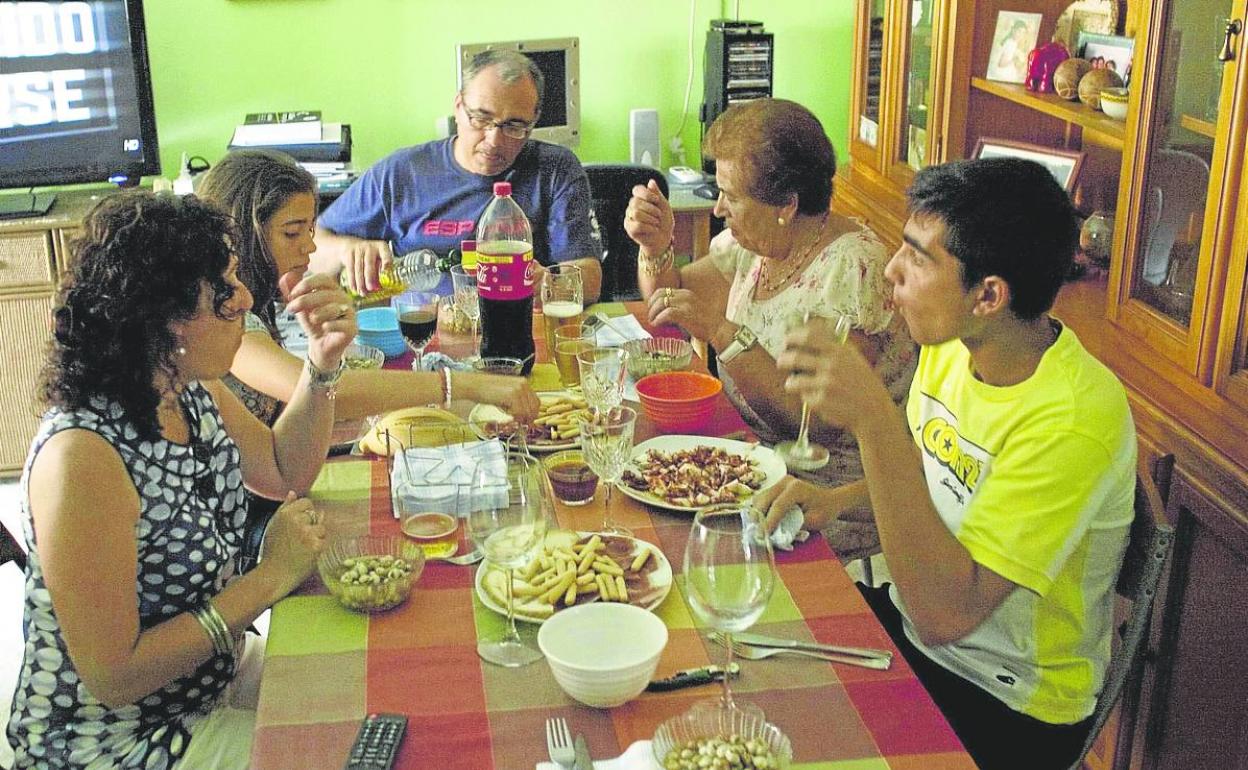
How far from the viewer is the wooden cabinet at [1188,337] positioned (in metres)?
1.92

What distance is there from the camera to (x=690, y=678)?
137 centimetres

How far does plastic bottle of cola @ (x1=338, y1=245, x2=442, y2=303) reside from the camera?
2764 mm

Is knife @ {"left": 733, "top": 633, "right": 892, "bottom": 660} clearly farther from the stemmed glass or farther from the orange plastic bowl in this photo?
the stemmed glass

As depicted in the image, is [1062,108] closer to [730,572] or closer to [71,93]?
[730,572]

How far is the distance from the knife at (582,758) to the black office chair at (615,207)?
244cm

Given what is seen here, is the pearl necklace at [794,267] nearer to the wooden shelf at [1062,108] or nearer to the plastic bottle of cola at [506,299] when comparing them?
the plastic bottle of cola at [506,299]

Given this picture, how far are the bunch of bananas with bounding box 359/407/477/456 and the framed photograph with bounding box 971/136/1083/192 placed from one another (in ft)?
4.67

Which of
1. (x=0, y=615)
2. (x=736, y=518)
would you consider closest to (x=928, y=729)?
(x=736, y=518)

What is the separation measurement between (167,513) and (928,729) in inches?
37.9

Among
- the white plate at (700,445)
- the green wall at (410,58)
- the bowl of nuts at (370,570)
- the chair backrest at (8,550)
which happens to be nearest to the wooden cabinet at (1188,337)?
the white plate at (700,445)

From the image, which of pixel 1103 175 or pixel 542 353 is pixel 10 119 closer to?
pixel 542 353

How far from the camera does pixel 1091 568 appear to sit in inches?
62.7

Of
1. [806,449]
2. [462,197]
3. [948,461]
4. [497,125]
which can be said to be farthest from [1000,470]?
[462,197]

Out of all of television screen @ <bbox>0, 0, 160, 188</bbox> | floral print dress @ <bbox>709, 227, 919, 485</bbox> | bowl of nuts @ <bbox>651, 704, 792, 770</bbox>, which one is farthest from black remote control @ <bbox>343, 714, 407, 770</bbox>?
television screen @ <bbox>0, 0, 160, 188</bbox>
